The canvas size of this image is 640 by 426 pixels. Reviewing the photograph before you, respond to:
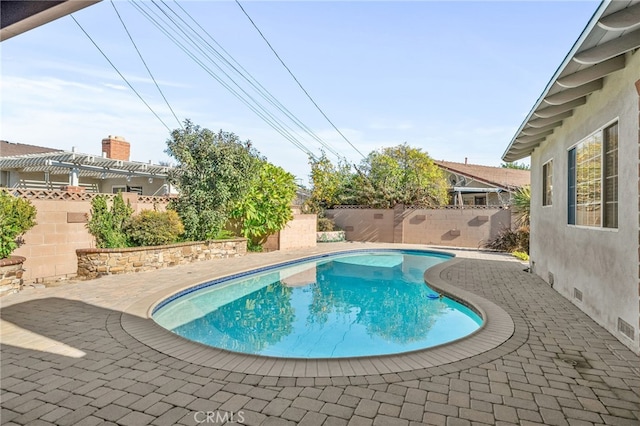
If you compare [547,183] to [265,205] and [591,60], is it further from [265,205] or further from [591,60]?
[265,205]

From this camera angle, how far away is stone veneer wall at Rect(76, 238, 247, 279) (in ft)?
31.0

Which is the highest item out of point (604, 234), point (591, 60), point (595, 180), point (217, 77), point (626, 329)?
point (217, 77)

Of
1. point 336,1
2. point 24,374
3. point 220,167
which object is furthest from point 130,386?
point 336,1

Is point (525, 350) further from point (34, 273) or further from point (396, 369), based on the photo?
point (34, 273)

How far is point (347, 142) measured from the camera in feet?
82.9

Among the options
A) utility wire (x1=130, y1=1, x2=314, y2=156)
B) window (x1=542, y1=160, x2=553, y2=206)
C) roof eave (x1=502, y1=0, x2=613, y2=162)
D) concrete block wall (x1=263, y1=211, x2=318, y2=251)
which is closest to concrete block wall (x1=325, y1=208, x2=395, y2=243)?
concrete block wall (x1=263, y1=211, x2=318, y2=251)

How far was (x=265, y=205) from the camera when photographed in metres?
15.9

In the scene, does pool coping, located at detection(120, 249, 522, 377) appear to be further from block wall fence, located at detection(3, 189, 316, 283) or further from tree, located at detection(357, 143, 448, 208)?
tree, located at detection(357, 143, 448, 208)

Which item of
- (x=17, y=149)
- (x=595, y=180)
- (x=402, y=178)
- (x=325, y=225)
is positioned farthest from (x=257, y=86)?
(x=595, y=180)

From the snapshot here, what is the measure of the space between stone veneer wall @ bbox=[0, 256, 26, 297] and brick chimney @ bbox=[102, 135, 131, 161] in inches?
490

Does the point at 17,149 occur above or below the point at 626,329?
above

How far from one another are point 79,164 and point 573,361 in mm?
17952

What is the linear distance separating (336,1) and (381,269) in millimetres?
9840

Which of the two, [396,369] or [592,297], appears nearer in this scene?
[396,369]
